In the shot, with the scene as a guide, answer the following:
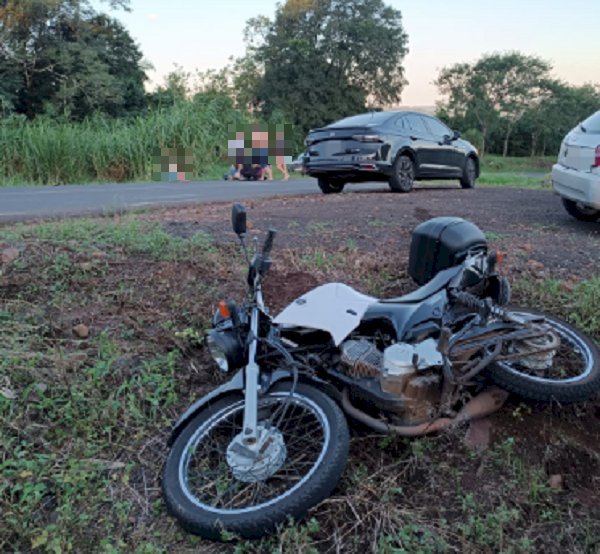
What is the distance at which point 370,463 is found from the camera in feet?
10.1

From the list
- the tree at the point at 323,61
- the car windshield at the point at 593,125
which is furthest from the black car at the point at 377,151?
the tree at the point at 323,61

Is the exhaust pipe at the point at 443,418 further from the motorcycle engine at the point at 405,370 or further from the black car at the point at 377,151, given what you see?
the black car at the point at 377,151

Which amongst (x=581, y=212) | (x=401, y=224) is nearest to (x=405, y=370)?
(x=401, y=224)

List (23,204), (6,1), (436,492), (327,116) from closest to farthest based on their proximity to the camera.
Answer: (436,492) → (23,204) → (6,1) → (327,116)

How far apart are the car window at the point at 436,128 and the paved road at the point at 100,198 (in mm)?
3003

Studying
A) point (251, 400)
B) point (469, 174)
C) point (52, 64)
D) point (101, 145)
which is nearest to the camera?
point (251, 400)

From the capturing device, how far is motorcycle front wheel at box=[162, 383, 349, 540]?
2510 mm

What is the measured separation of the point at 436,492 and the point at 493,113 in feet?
149

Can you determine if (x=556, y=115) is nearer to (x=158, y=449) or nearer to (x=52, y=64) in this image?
(x=52, y=64)

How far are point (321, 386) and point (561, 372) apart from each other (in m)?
1.59

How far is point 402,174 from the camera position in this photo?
32.2ft

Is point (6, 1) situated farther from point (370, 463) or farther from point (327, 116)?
point (370, 463)

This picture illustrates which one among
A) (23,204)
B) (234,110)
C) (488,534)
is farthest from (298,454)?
(234,110)

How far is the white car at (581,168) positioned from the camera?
6.08 m
